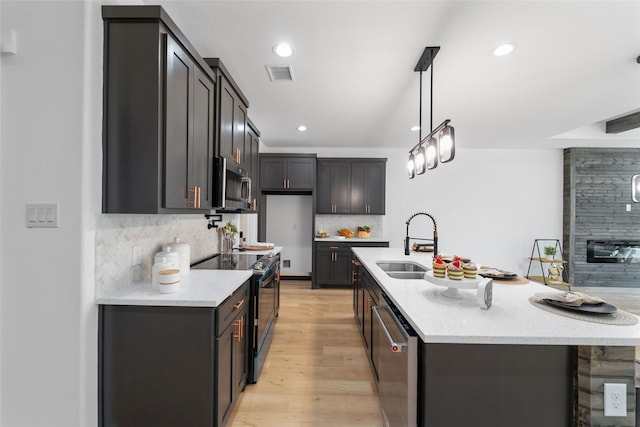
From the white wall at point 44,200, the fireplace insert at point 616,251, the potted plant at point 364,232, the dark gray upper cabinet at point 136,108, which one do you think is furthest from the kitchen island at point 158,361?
the fireplace insert at point 616,251

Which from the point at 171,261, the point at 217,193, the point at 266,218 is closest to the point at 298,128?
the point at 266,218

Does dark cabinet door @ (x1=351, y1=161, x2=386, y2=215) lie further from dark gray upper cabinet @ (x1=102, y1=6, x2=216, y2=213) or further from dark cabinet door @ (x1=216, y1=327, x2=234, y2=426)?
dark gray upper cabinet @ (x1=102, y1=6, x2=216, y2=213)

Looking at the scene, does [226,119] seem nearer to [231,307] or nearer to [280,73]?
[280,73]

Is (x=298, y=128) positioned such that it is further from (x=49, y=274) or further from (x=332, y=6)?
(x=49, y=274)

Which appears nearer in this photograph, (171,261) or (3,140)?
(3,140)

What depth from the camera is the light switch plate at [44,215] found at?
1.38m

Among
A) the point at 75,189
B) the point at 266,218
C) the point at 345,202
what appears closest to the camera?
the point at 75,189

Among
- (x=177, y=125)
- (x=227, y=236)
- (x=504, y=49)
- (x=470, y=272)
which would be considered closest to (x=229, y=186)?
(x=177, y=125)

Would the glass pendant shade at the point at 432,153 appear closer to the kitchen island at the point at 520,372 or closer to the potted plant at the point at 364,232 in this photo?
the kitchen island at the point at 520,372

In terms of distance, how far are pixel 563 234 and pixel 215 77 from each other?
22.6ft

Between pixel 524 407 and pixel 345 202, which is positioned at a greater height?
pixel 345 202

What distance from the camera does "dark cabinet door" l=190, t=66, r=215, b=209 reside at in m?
1.82

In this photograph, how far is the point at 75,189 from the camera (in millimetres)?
1370

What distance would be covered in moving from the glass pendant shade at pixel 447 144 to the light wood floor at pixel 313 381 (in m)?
1.97
